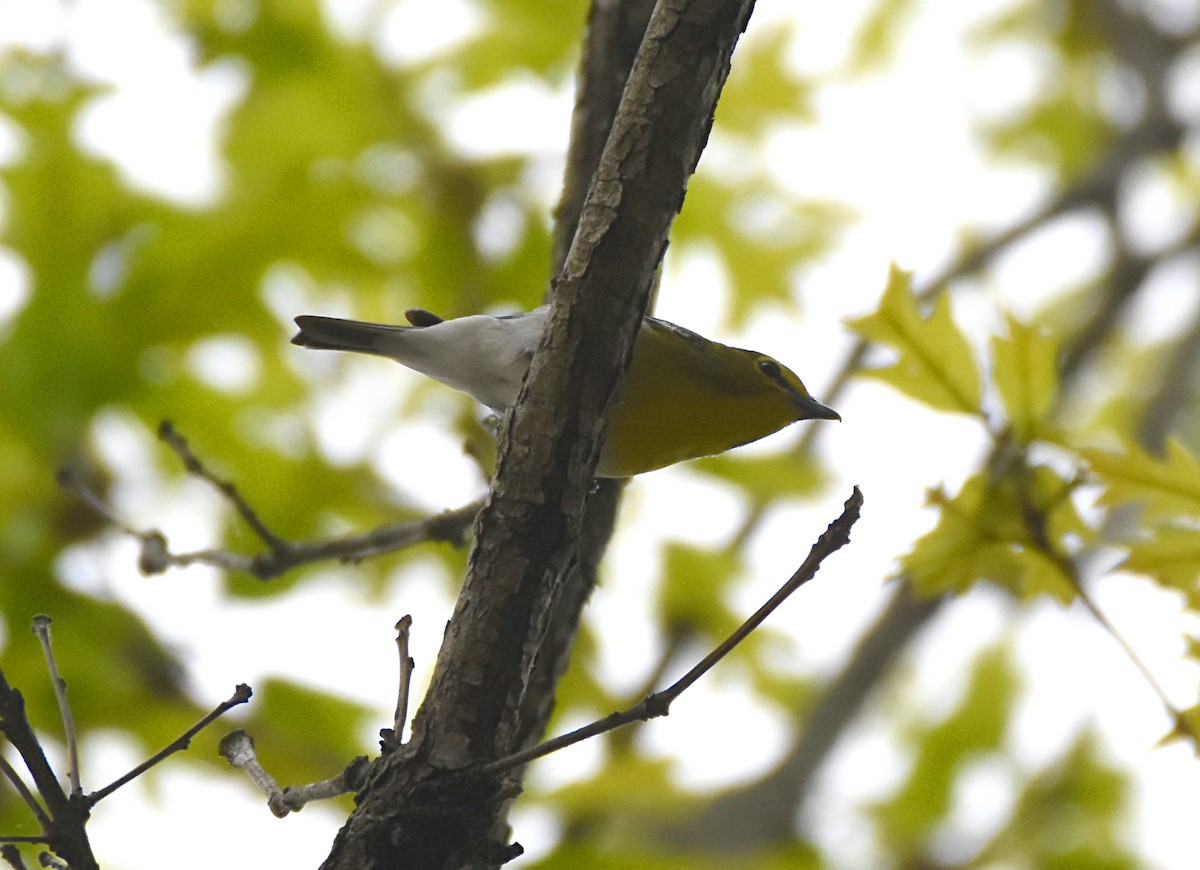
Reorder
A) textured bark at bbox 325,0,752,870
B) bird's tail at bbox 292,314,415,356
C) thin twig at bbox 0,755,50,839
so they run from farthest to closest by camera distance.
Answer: bird's tail at bbox 292,314,415,356 < textured bark at bbox 325,0,752,870 < thin twig at bbox 0,755,50,839

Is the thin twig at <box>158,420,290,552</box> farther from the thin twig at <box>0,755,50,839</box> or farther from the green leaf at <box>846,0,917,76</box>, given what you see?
the green leaf at <box>846,0,917,76</box>

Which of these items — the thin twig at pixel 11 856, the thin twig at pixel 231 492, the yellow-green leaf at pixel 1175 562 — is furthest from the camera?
the thin twig at pixel 231 492

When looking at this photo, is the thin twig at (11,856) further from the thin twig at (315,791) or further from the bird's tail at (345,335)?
the bird's tail at (345,335)

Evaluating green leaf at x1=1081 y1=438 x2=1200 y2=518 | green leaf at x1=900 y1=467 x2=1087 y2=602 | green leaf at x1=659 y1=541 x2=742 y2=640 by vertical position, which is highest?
green leaf at x1=659 y1=541 x2=742 y2=640

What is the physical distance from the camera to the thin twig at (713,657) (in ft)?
3.96

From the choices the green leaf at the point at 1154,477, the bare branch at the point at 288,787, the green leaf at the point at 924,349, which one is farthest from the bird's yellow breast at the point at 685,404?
the bare branch at the point at 288,787

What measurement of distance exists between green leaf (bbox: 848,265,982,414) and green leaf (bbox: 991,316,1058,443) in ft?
0.18

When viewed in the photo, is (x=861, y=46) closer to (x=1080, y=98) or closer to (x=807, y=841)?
(x=1080, y=98)

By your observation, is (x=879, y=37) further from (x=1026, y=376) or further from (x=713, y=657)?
(x=713, y=657)

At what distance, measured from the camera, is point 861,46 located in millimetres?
4980

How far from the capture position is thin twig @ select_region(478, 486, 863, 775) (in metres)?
1.21

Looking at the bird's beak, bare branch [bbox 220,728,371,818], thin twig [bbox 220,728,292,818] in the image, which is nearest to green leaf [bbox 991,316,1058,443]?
the bird's beak

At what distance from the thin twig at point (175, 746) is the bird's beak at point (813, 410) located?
69.2 inches

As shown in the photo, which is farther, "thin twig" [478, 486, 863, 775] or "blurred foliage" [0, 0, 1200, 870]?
"blurred foliage" [0, 0, 1200, 870]
